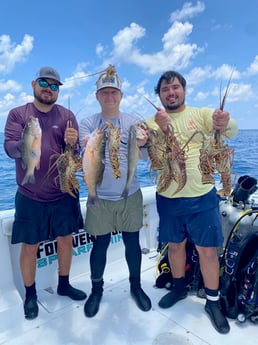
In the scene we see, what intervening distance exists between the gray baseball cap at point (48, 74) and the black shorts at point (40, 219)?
1.09 meters

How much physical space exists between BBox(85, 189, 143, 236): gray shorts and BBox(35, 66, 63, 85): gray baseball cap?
120 cm

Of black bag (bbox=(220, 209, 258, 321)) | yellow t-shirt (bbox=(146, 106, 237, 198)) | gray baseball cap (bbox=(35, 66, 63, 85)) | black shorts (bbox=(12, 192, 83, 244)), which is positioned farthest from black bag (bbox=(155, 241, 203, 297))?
gray baseball cap (bbox=(35, 66, 63, 85))

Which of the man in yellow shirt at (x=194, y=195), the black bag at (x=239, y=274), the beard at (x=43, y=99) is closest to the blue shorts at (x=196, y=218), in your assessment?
the man in yellow shirt at (x=194, y=195)

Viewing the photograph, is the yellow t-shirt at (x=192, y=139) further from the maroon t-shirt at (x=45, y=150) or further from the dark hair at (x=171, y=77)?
the maroon t-shirt at (x=45, y=150)

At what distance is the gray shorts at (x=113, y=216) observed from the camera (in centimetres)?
287

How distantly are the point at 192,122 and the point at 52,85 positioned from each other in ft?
4.30

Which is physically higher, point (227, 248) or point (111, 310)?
point (227, 248)

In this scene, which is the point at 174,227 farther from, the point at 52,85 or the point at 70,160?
the point at 52,85

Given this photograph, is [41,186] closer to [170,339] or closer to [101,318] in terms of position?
[101,318]

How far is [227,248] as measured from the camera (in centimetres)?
296

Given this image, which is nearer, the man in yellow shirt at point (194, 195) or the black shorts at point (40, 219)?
the man in yellow shirt at point (194, 195)

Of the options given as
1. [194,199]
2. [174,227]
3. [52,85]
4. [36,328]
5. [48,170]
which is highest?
[52,85]

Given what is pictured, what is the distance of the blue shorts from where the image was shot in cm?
272

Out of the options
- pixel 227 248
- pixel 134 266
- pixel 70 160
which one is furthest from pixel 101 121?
pixel 227 248
